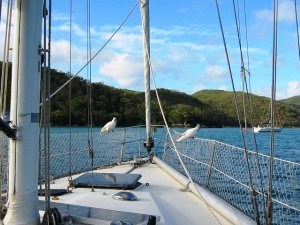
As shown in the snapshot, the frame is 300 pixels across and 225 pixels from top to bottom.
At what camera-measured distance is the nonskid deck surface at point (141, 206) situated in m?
3.34

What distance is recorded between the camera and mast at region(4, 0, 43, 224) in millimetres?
2855

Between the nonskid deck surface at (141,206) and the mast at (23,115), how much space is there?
540 millimetres

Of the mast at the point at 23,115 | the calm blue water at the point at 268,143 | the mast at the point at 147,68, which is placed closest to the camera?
the mast at the point at 23,115

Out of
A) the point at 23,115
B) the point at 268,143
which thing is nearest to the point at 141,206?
the point at 23,115

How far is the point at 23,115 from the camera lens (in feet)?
9.41

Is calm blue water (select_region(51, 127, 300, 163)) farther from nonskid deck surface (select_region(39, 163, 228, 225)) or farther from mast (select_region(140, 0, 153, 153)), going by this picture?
mast (select_region(140, 0, 153, 153))

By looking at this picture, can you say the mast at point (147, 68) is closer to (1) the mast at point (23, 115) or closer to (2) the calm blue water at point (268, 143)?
(2) the calm blue water at point (268, 143)

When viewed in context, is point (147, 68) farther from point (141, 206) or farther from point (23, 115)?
point (23, 115)

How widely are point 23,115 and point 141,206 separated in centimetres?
188

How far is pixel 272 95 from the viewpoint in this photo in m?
3.00

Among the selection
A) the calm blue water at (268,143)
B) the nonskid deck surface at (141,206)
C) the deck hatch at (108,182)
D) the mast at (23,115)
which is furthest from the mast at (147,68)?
the mast at (23,115)

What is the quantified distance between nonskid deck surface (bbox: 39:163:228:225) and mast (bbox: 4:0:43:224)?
54 cm

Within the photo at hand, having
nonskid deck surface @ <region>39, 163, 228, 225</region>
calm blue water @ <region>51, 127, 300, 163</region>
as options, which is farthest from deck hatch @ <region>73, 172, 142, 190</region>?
calm blue water @ <region>51, 127, 300, 163</region>

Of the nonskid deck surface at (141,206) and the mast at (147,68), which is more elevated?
the mast at (147,68)
